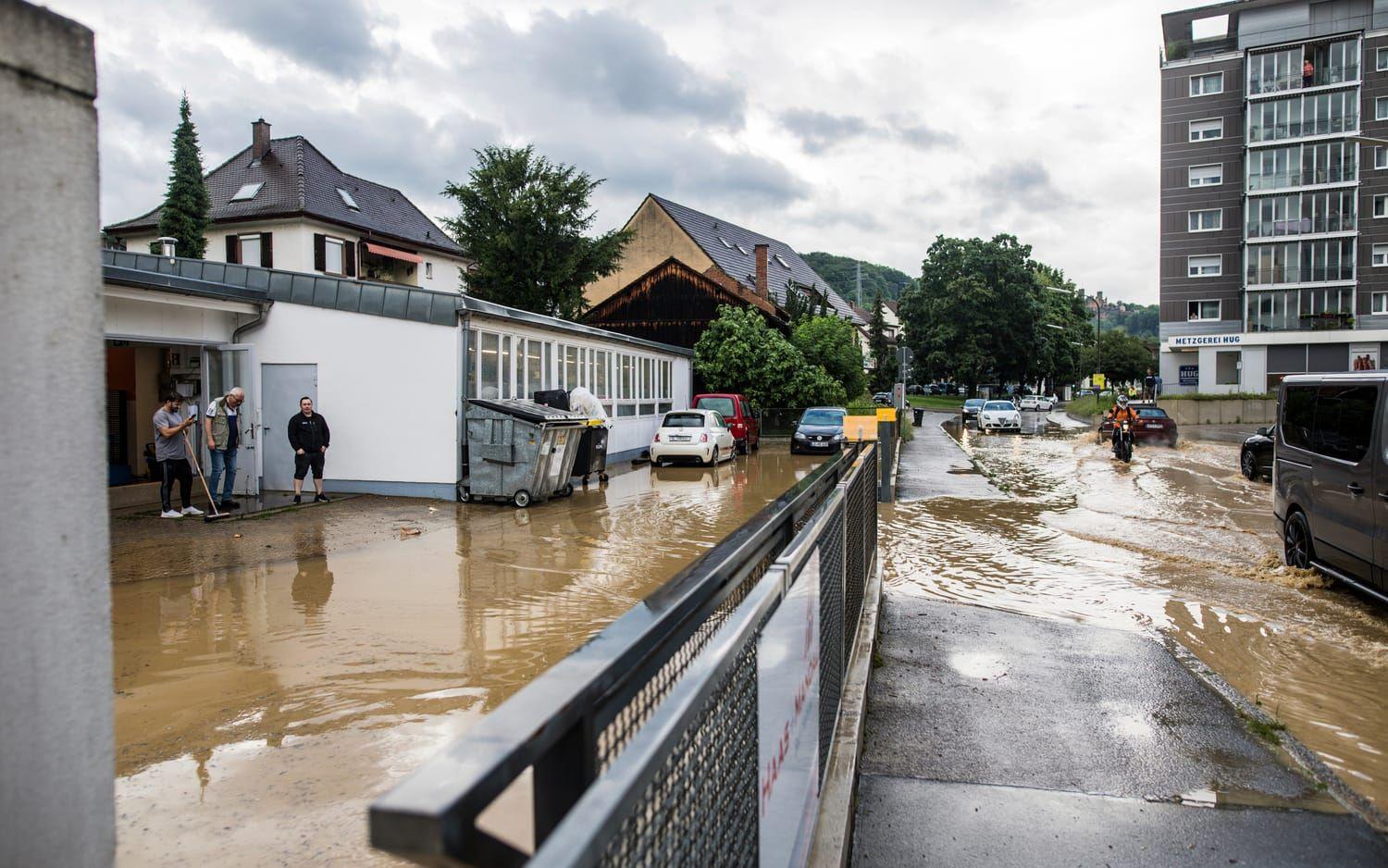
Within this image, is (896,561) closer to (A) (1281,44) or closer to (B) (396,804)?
(B) (396,804)

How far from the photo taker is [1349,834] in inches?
157

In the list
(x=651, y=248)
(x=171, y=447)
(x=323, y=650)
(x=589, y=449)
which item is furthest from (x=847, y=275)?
(x=323, y=650)

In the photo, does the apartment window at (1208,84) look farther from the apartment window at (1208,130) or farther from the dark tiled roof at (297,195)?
the dark tiled roof at (297,195)

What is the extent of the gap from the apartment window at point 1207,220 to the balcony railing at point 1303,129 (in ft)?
15.0

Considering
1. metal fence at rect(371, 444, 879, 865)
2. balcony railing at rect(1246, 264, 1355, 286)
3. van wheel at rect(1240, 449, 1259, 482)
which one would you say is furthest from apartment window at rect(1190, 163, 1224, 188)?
metal fence at rect(371, 444, 879, 865)

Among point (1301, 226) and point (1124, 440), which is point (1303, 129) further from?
point (1124, 440)

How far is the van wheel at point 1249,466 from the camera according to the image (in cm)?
2125

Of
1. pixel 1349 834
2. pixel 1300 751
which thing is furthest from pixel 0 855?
pixel 1300 751

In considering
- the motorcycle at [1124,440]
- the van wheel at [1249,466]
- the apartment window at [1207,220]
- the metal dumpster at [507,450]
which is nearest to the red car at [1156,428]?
the motorcycle at [1124,440]

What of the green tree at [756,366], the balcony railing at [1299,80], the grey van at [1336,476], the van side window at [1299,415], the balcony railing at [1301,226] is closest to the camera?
the grey van at [1336,476]

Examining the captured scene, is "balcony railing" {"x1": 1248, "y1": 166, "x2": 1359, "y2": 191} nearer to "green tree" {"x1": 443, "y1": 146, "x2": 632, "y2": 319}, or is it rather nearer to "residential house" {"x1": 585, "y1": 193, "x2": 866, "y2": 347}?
"residential house" {"x1": 585, "y1": 193, "x2": 866, "y2": 347}

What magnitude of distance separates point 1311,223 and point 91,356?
66.6 m

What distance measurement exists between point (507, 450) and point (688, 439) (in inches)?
353

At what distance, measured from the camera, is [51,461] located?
144 centimetres
